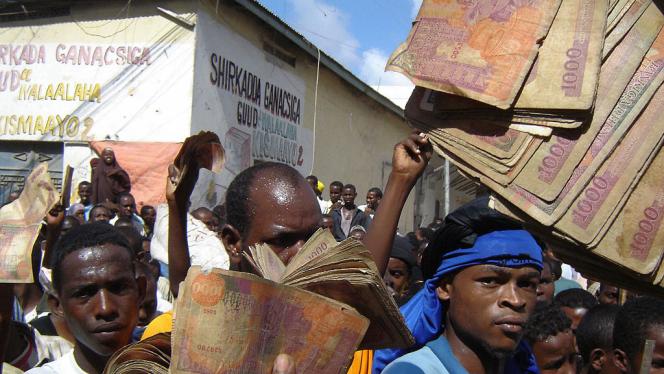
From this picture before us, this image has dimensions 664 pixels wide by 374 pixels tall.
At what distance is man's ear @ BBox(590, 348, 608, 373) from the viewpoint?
400 cm

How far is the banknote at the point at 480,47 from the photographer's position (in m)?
1.67

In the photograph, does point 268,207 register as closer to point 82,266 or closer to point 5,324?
point 82,266

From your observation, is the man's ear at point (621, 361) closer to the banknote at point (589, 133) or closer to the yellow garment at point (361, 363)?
the yellow garment at point (361, 363)

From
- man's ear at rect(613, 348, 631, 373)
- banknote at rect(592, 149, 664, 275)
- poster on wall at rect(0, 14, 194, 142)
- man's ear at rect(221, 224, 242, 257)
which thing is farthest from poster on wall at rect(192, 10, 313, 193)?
banknote at rect(592, 149, 664, 275)

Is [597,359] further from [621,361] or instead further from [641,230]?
[641,230]

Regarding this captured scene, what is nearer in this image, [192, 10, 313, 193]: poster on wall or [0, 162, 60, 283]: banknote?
[0, 162, 60, 283]: banknote

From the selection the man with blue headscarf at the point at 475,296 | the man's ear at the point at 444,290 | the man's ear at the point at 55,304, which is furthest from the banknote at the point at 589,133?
the man's ear at the point at 55,304

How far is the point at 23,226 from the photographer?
258 cm

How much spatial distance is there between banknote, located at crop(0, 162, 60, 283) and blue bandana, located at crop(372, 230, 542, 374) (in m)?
1.17

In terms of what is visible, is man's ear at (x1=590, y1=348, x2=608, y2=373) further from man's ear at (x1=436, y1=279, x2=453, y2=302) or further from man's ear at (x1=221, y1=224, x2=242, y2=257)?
man's ear at (x1=221, y1=224, x2=242, y2=257)

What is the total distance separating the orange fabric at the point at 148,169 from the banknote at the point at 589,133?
1010 centimetres

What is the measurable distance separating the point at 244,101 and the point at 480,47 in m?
11.8

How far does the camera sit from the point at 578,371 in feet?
14.3

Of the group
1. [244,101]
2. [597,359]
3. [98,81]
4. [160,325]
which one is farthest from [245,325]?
[244,101]
